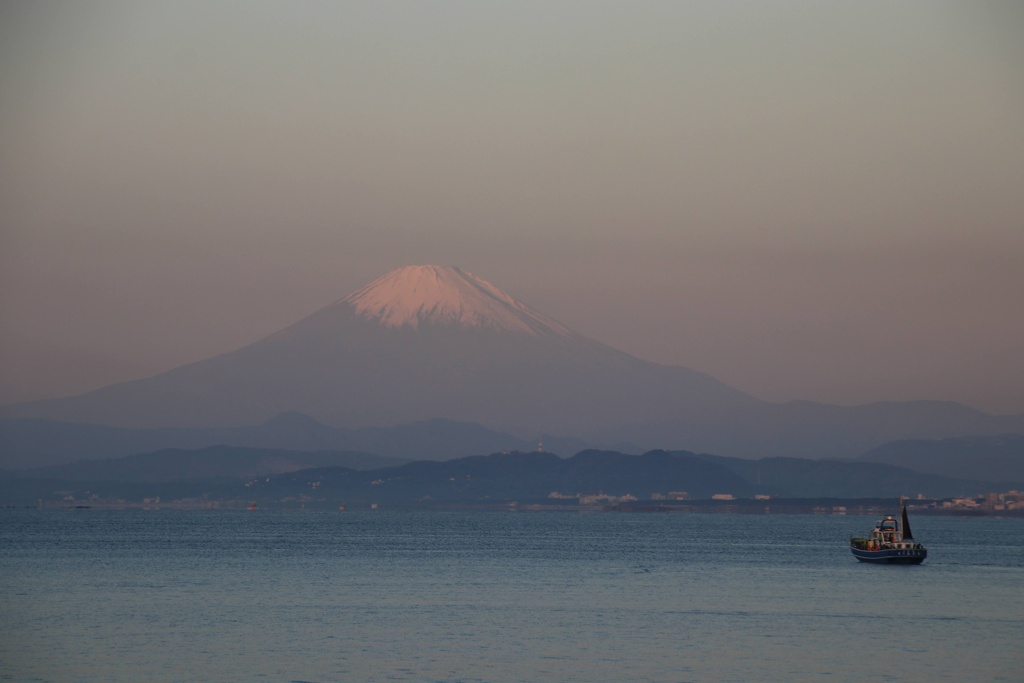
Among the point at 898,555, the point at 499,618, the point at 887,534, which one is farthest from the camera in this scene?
the point at 887,534

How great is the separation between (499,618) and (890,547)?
46152 millimetres

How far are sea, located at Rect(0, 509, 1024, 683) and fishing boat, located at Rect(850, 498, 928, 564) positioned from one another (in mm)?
1503

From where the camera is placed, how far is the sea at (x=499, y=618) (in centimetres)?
4366

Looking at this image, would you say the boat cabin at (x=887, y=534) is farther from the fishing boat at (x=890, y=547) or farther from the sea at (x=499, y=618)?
the sea at (x=499, y=618)

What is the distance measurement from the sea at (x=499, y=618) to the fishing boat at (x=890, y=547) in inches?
59.2

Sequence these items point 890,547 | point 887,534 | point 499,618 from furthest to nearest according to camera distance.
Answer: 1. point 887,534
2. point 890,547
3. point 499,618

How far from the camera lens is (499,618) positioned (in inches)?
2242

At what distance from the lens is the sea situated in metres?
43.7

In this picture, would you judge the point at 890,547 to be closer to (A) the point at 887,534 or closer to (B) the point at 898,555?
(B) the point at 898,555

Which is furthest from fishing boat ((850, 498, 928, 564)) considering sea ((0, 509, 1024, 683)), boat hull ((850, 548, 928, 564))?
sea ((0, 509, 1024, 683))

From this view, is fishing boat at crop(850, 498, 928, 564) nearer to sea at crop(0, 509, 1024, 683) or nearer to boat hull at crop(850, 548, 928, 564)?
boat hull at crop(850, 548, 928, 564)

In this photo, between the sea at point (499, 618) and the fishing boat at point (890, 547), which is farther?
the fishing boat at point (890, 547)

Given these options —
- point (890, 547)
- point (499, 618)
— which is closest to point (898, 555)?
point (890, 547)

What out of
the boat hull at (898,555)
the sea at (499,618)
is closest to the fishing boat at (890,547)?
the boat hull at (898,555)
